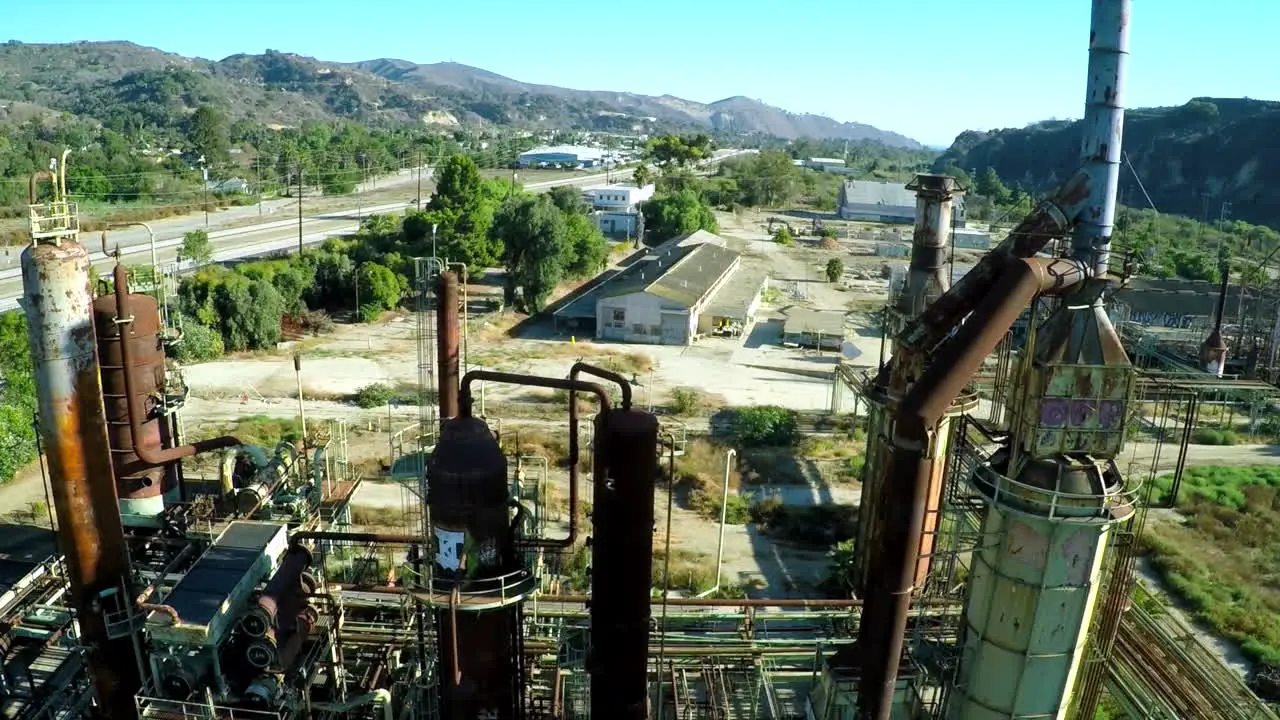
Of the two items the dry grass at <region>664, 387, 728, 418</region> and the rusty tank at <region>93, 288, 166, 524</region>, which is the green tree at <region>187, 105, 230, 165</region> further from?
the rusty tank at <region>93, 288, 166, 524</region>

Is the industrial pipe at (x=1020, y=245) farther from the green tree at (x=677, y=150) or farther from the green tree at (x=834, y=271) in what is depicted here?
the green tree at (x=677, y=150)

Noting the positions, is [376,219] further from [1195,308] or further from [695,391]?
[1195,308]

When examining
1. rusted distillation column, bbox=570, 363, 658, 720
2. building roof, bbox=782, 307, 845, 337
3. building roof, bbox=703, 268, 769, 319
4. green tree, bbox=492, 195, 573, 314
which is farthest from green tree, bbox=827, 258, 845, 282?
rusted distillation column, bbox=570, 363, 658, 720

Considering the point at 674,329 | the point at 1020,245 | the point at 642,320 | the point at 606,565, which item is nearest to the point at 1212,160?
the point at 674,329

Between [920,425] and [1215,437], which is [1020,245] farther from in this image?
[1215,437]

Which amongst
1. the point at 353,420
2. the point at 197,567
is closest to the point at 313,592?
the point at 197,567

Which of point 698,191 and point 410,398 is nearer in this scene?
point 410,398

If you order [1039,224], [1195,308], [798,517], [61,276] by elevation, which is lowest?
[798,517]
